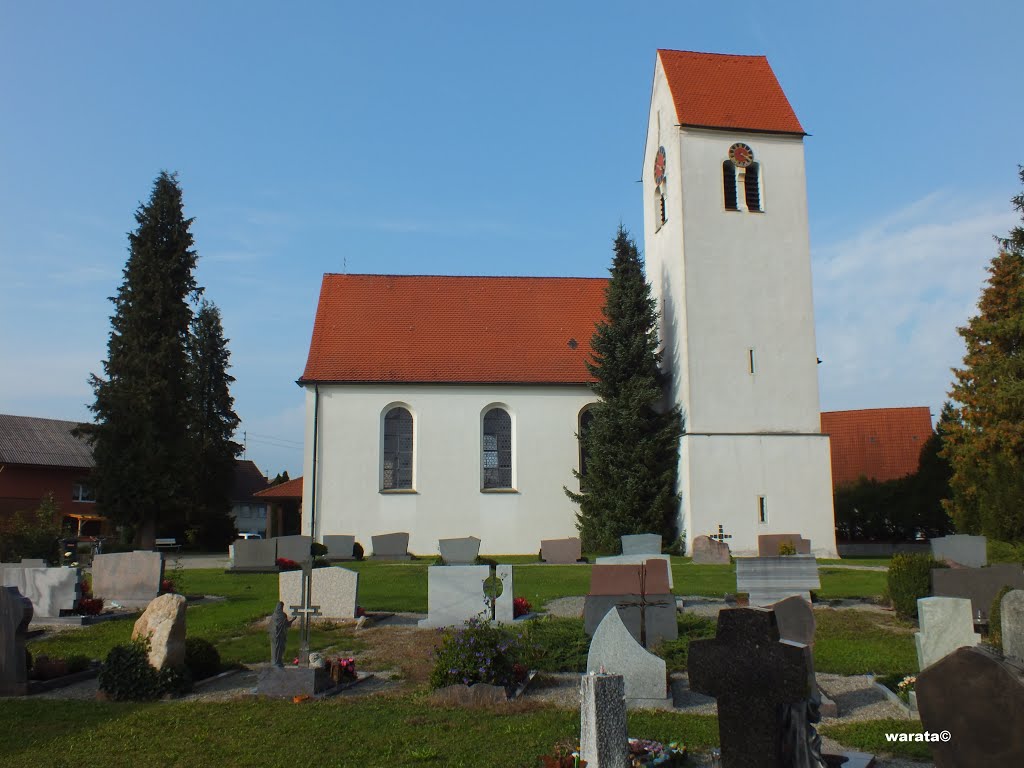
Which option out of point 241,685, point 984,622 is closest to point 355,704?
point 241,685

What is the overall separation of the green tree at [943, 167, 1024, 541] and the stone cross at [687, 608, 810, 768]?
19872 millimetres

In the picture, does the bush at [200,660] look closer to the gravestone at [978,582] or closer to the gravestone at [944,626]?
the gravestone at [944,626]

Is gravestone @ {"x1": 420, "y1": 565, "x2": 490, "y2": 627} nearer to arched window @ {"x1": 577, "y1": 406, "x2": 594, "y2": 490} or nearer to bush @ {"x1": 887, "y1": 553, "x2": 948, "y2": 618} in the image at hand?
bush @ {"x1": 887, "y1": 553, "x2": 948, "y2": 618}

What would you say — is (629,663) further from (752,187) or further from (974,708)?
(752,187)

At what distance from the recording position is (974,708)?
3.98 metres

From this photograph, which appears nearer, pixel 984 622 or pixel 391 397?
pixel 984 622

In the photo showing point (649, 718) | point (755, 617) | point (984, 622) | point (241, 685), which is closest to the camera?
point (755, 617)

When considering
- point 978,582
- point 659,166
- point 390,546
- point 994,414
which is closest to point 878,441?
point 994,414

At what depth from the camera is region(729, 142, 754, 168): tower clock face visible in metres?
26.8

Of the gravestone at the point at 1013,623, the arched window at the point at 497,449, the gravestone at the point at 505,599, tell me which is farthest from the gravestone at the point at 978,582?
the arched window at the point at 497,449

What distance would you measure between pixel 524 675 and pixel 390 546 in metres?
17.5

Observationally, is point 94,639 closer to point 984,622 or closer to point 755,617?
point 755,617

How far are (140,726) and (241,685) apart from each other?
5.68 ft

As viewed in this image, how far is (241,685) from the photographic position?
29.2ft
